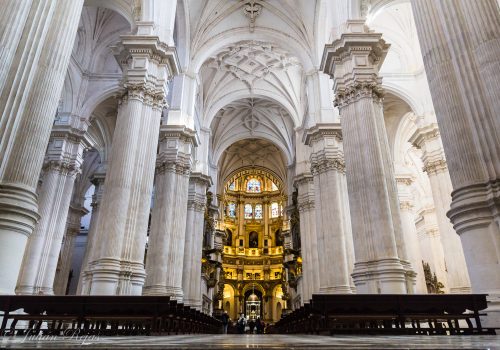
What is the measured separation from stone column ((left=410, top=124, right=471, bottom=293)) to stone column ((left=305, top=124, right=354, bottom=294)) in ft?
11.3

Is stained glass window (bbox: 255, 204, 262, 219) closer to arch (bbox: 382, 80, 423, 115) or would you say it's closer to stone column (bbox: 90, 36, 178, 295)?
arch (bbox: 382, 80, 423, 115)

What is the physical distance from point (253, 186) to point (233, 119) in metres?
15.8

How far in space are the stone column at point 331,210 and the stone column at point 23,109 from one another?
419 inches

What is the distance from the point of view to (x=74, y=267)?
85.4 ft

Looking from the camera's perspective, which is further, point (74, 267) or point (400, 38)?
point (74, 267)

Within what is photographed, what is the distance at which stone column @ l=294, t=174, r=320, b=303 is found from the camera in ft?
59.6

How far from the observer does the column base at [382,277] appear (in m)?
8.39

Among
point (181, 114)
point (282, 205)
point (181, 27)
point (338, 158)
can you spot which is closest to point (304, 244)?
point (338, 158)

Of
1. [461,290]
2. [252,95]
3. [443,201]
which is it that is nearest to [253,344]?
[461,290]

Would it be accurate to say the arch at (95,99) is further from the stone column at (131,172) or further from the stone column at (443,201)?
the stone column at (443,201)

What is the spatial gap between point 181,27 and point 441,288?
17683 mm

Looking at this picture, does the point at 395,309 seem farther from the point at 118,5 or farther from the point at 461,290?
the point at 118,5

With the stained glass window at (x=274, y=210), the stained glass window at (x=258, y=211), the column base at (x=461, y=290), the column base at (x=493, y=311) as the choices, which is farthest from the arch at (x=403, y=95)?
the stained glass window at (x=258, y=211)

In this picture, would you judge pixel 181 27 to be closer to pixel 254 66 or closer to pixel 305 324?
pixel 254 66
